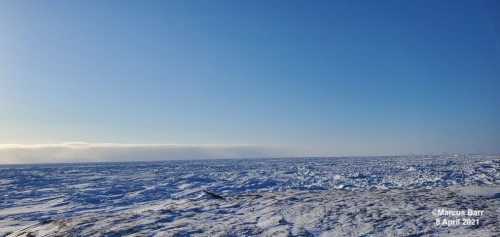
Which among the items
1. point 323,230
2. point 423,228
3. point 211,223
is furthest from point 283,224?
point 423,228

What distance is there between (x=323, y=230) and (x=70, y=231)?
514 centimetres

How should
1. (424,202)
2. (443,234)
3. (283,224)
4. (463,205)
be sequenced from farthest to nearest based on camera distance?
(424,202)
(463,205)
(283,224)
(443,234)

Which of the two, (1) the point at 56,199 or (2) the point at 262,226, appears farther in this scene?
(1) the point at 56,199

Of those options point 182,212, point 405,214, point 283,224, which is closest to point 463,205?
point 405,214

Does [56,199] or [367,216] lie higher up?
[367,216]

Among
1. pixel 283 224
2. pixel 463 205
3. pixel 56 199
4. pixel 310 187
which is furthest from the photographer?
pixel 310 187

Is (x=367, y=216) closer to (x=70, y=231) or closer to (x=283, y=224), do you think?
(x=283, y=224)

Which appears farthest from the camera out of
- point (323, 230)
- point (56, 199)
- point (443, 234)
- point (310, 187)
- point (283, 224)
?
point (310, 187)

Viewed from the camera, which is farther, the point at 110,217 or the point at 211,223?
the point at 110,217

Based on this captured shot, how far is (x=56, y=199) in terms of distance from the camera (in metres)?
18.1

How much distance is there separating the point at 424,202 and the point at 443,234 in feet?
8.85

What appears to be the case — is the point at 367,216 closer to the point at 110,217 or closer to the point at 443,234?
the point at 443,234

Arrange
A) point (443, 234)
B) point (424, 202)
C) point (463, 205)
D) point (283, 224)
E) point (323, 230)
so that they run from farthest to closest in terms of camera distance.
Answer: point (424, 202) → point (463, 205) → point (283, 224) → point (323, 230) → point (443, 234)

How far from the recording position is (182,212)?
7609 mm
